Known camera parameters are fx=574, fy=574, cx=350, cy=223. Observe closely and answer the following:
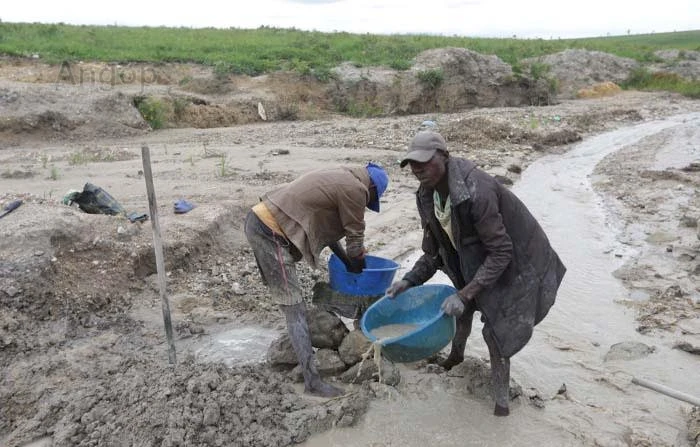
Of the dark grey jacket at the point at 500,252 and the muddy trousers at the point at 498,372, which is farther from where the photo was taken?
the muddy trousers at the point at 498,372

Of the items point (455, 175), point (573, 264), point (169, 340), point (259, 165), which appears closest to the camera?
point (455, 175)

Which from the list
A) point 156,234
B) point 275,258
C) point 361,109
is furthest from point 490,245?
point 361,109

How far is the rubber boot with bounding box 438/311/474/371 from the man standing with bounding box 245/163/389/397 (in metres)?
0.78

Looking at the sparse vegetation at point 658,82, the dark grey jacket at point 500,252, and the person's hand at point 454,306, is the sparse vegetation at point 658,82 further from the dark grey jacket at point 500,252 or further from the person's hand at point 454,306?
the person's hand at point 454,306

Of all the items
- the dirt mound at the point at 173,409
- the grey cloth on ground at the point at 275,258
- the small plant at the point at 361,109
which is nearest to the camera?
the dirt mound at the point at 173,409

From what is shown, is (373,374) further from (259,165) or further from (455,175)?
(259,165)

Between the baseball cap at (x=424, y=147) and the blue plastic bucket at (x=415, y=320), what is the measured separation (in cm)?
→ 83

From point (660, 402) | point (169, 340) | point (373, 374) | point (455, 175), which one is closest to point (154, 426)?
point (169, 340)

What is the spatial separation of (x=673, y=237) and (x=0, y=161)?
9889 millimetres

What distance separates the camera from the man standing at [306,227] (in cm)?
330

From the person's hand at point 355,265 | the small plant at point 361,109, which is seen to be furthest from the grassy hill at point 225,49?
the person's hand at point 355,265

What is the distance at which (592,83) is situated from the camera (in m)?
23.5

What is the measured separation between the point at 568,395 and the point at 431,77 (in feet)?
48.5

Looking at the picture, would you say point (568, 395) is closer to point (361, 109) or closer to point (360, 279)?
point (360, 279)
